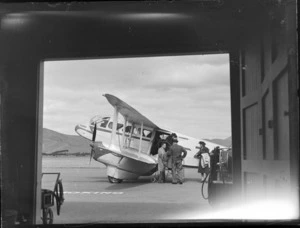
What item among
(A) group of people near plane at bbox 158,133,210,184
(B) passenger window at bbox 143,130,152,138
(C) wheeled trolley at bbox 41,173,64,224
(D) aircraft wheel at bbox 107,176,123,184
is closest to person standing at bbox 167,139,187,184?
(A) group of people near plane at bbox 158,133,210,184

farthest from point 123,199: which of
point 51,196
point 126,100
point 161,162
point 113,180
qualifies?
point 126,100

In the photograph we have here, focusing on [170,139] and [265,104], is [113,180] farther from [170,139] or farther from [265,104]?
[265,104]

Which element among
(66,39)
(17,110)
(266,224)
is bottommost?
(266,224)

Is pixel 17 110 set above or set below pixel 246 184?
above

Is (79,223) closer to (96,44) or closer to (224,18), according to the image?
(96,44)

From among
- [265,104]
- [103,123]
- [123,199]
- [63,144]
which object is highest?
[265,104]

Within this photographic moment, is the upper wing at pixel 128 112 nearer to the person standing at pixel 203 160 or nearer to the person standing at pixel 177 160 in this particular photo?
the person standing at pixel 177 160

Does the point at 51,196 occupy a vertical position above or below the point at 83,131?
below

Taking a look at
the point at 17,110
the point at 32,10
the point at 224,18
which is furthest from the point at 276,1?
A: the point at 17,110
